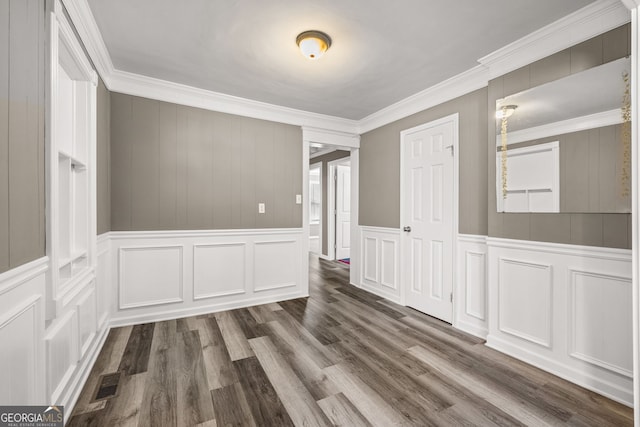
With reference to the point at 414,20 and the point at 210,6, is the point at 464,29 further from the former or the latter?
the point at 210,6

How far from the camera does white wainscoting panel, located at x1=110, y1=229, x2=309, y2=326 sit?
295 centimetres

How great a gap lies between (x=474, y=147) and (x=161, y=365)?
3.39 metres

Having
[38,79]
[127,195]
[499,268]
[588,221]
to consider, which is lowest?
[499,268]

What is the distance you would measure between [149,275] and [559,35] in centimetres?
423

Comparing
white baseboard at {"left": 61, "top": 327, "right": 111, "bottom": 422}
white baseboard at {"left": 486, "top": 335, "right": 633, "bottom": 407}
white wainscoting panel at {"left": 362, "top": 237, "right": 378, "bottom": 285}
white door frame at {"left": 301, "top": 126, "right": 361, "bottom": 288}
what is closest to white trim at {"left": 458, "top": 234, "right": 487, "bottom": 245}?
white baseboard at {"left": 486, "top": 335, "right": 633, "bottom": 407}

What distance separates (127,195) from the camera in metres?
2.93

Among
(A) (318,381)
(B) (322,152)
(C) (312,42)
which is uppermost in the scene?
(B) (322,152)

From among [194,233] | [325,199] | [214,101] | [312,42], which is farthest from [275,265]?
[325,199]

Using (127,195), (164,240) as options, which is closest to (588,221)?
(164,240)

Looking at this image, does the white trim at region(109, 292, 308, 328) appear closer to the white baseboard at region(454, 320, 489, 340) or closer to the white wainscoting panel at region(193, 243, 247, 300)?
the white wainscoting panel at region(193, 243, 247, 300)

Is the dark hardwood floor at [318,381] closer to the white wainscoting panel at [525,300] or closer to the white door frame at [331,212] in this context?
the white wainscoting panel at [525,300]

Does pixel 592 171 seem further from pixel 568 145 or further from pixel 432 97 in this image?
pixel 432 97

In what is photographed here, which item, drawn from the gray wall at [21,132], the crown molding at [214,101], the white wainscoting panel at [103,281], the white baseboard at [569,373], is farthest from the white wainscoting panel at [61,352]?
the white baseboard at [569,373]

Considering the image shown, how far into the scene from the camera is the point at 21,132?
1.18 meters
